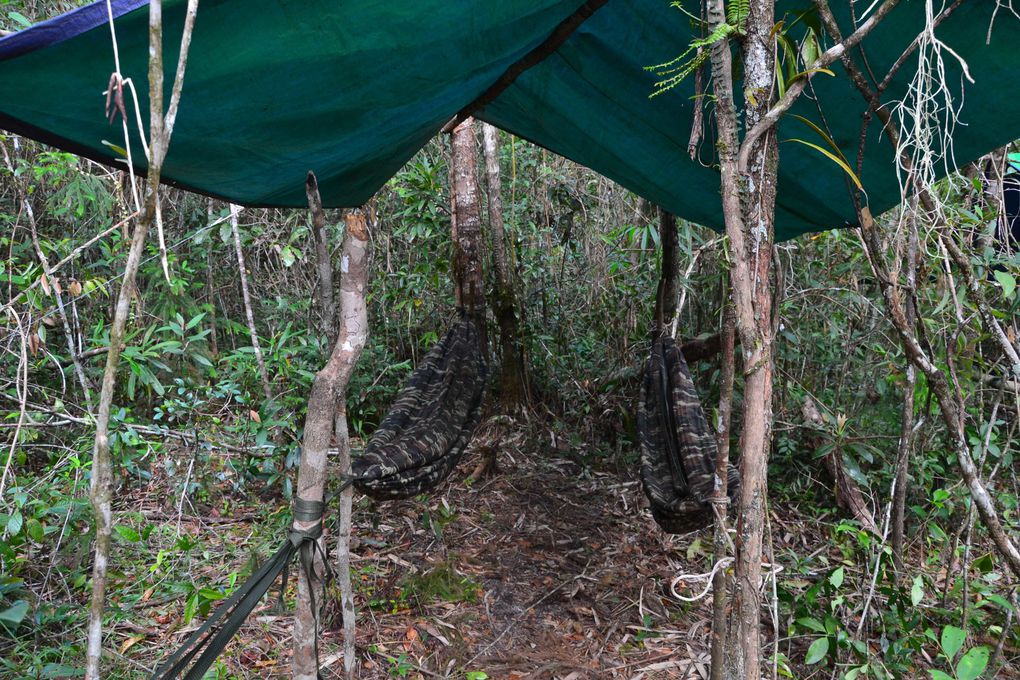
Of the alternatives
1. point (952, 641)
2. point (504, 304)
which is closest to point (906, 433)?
point (952, 641)

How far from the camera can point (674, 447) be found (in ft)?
8.07

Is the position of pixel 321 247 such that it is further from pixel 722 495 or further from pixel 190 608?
pixel 722 495

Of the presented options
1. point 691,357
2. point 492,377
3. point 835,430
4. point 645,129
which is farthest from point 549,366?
point 645,129

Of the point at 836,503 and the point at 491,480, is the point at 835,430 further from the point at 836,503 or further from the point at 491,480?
the point at 491,480

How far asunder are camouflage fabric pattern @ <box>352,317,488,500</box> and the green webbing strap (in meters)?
0.39

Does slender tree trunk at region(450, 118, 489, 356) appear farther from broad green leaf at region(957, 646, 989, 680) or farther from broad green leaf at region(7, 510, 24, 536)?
broad green leaf at region(957, 646, 989, 680)

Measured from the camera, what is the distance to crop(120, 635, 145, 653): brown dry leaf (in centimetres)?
200

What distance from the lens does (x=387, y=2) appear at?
121 centimetres

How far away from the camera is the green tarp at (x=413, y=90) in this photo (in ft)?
3.87

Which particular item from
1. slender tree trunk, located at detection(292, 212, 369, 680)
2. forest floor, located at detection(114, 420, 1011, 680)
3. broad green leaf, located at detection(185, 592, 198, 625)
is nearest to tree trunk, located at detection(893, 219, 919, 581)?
forest floor, located at detection(114, 420, 1011, 680)

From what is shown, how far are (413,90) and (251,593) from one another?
3.75 feet

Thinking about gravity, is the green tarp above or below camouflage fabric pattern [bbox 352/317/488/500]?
above

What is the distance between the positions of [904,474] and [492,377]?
7.21 ft

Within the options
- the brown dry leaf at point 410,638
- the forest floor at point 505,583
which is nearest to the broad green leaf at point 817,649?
the forest floor at point 505,583
